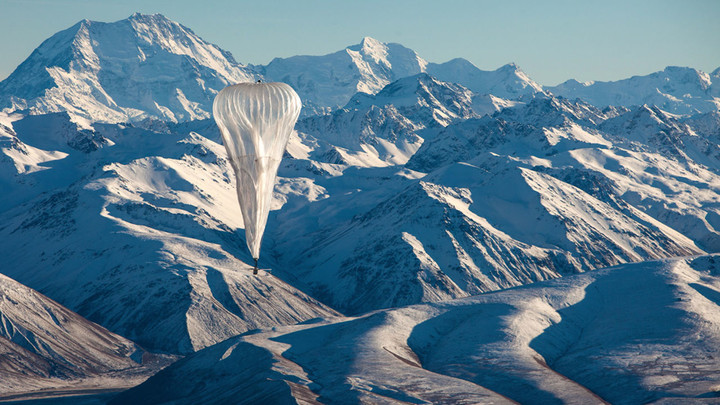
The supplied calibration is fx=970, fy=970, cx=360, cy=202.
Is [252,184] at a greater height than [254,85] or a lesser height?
lesser

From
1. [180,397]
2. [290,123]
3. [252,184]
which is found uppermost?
[290,123]

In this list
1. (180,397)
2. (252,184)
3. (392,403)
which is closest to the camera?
(252,184)

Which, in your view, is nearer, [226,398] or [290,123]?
[290,123]

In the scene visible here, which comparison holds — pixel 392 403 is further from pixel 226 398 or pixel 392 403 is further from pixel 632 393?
pixel 632 393

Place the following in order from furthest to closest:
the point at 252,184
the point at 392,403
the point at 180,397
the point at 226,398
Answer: the point at 180,397 → the point at 226,398 → the point at 392,403 → the point at 252,184

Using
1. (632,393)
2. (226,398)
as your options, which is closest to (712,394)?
(632,393)

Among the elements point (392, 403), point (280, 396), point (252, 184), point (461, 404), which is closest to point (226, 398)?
point (280, 396)

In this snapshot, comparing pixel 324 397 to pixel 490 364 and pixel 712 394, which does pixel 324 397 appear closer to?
pixel 490 364
